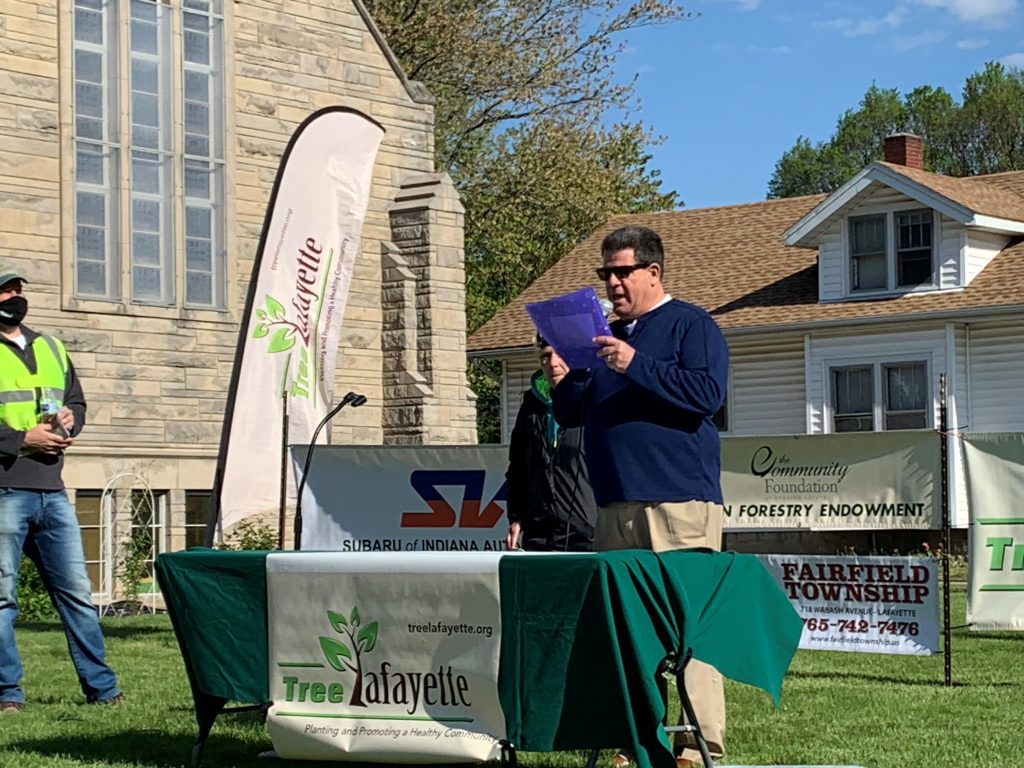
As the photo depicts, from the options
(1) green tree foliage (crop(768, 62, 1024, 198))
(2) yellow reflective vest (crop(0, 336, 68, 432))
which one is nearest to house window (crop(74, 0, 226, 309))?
(2) yellow reflective vest (crop(0, 336, 68, 432))

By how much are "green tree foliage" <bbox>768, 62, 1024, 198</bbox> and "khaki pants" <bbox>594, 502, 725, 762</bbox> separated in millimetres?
59684

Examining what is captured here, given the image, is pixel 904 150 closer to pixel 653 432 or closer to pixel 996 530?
pixel 996 530

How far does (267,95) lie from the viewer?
78.4 feet

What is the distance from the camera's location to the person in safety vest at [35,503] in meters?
9.72

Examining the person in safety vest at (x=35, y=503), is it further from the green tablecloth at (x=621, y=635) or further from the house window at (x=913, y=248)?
the house window at (x=913, y=248)

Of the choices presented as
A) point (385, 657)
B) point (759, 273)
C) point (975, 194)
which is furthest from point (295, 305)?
point (759, 273)

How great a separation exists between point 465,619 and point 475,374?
3752 centimetres

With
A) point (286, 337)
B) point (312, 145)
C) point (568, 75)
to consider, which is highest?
point (568, 75)

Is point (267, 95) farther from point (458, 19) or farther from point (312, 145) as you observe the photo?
point (458, 19)

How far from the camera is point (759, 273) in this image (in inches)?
1367

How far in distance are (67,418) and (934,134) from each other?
64.0 metres

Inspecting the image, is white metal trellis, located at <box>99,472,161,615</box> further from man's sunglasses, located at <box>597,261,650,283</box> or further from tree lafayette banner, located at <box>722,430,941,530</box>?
man's sunglasses, located at <box>597,261,650,283</box>

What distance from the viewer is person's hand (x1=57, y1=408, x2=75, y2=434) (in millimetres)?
9883

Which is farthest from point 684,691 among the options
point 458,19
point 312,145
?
point 458,19
